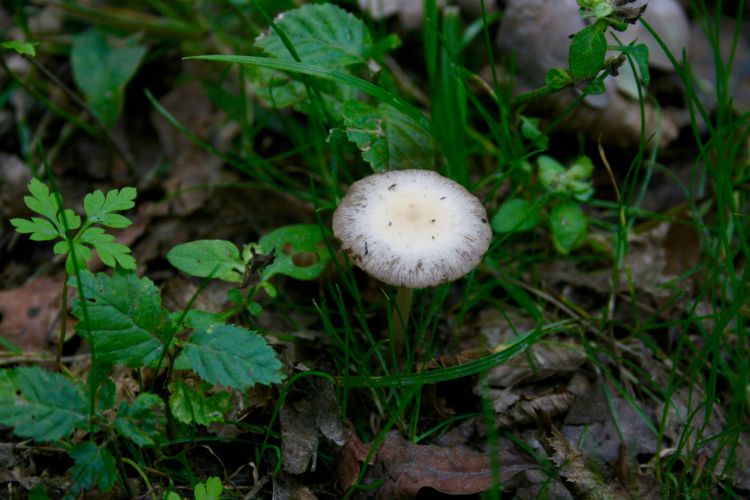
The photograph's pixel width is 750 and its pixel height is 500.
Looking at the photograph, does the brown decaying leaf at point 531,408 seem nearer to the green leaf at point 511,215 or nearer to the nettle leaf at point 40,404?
the green leaf at point 511,215

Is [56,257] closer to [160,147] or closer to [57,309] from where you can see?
[57,309]

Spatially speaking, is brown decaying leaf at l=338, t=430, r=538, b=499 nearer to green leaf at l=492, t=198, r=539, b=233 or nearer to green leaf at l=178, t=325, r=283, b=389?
green leaf at l=178, t=325, r=283, b=389

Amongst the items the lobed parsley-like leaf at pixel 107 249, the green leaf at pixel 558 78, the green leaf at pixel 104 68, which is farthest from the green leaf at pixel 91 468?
the green leaf at pixel 104 68

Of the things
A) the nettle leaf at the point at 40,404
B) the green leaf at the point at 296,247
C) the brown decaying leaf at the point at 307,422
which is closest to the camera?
the nettle leaf at the point at 40,404

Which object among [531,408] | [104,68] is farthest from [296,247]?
[104,68]

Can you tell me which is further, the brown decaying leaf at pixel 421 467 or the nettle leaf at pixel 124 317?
the brown decaying leaf at pixel 421 467

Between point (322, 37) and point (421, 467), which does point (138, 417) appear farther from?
point (322, 37)

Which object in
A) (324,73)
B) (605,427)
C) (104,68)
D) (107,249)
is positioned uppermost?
(324,73)
